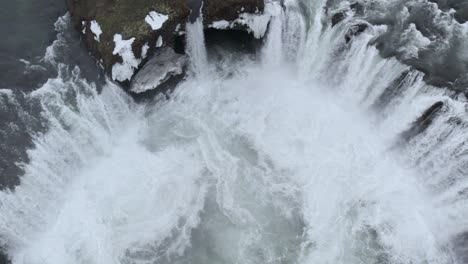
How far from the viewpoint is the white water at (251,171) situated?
1681 centimetres

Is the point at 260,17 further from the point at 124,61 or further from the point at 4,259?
the point at 4,259

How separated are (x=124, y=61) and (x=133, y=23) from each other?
1.98m

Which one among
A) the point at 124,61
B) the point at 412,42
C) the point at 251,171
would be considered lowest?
the point at 251,171

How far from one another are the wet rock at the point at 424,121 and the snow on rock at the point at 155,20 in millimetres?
11873

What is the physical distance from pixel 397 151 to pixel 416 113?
1902 millimetres

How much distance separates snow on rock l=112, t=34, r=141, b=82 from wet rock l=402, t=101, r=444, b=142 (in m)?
12.3

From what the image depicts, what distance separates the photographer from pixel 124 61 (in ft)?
62.2

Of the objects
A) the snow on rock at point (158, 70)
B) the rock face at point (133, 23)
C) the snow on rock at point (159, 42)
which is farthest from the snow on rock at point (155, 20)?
the snow on rock at point (158, 70)

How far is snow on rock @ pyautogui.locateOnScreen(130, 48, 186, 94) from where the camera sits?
20.1m

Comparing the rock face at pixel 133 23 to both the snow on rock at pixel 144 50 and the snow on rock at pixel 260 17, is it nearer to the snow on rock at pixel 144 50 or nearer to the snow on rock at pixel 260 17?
the snow on rock at pixel 144 50

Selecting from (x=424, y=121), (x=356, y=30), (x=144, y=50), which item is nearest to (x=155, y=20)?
(x=144, y=50)

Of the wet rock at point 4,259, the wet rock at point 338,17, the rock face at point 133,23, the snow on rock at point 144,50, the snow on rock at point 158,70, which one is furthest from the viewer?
the wet rock at point 338,17

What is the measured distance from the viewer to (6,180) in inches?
635

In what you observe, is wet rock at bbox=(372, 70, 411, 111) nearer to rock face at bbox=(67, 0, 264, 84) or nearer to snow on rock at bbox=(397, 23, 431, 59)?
snow on rock at bbox=(397, 23, 431, 59)
